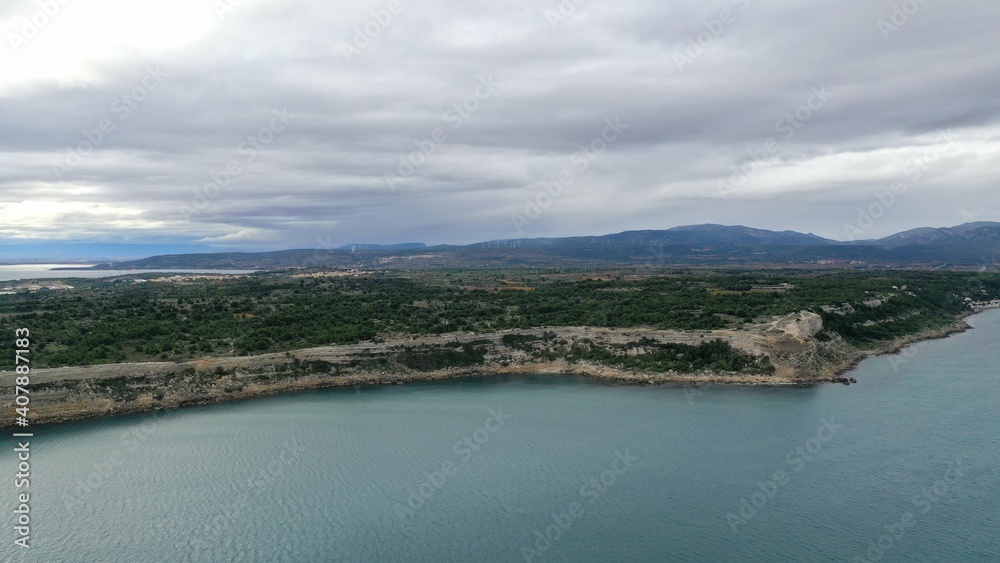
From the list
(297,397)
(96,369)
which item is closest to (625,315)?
(297,397)

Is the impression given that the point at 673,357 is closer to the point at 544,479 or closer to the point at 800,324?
the point at 800,324

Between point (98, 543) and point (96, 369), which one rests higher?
point (96, 369)

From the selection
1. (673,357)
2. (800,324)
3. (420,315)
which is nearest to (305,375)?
(420,315)

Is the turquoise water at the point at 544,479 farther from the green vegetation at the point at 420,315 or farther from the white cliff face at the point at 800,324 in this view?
the green vegetation at the point at 420,315

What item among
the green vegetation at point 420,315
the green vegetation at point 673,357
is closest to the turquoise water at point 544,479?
the green vegetation at point 673,357

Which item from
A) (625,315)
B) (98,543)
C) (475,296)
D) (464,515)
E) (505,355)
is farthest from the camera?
(475,296)

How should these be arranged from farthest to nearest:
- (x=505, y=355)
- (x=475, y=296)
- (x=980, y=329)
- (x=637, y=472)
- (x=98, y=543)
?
(x=475, y=296) < (x=980, y=329) < (x=505, y=355) < (x=637, y=472) < (x=98, y=543)

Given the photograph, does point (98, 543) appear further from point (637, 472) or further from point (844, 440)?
point (844, 440)
